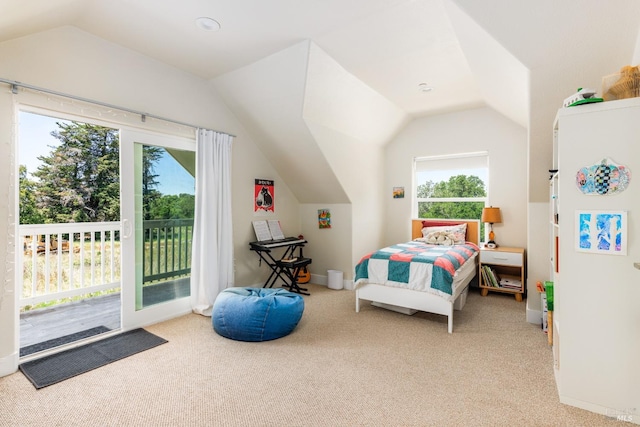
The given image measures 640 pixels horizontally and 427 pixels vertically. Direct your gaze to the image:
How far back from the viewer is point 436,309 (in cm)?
301

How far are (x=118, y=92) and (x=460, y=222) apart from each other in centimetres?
471

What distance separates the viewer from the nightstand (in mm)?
3982

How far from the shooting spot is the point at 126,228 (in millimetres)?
3006

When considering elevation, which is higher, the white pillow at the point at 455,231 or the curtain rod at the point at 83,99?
the curtain rod at the point at 83,99

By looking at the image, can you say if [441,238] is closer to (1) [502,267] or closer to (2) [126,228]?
(1) [502,267]

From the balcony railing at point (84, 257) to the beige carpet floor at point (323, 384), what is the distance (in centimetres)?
77

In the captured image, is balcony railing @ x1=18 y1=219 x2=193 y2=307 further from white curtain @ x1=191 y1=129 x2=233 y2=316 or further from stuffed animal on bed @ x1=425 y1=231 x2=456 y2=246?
stuffed animal on bed @ x1=425 y1=231 x2=456 y2=246

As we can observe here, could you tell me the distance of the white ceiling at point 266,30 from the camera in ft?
7.36

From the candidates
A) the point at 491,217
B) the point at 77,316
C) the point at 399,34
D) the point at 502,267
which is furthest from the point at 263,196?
the point at 502,267

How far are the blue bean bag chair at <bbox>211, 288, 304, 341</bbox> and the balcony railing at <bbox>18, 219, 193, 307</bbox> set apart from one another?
923 millimetres

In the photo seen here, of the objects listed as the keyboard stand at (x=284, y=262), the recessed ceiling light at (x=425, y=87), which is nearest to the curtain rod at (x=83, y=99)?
the keyboard stand at (x=284, y=262)

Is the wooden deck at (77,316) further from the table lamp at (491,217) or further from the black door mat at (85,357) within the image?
the table lamp at (491,217)

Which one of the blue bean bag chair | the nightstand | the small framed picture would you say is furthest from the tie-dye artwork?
the small framed picture

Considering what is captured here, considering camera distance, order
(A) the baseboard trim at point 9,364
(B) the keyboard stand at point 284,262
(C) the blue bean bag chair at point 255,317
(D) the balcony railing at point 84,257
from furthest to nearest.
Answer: (B) the keyboard stand at point 284,262, (D) the balcony railing at point 84,257, (C) the blue bean bag chair at point 255,317, (A) the baseboard trim at point 9,364
